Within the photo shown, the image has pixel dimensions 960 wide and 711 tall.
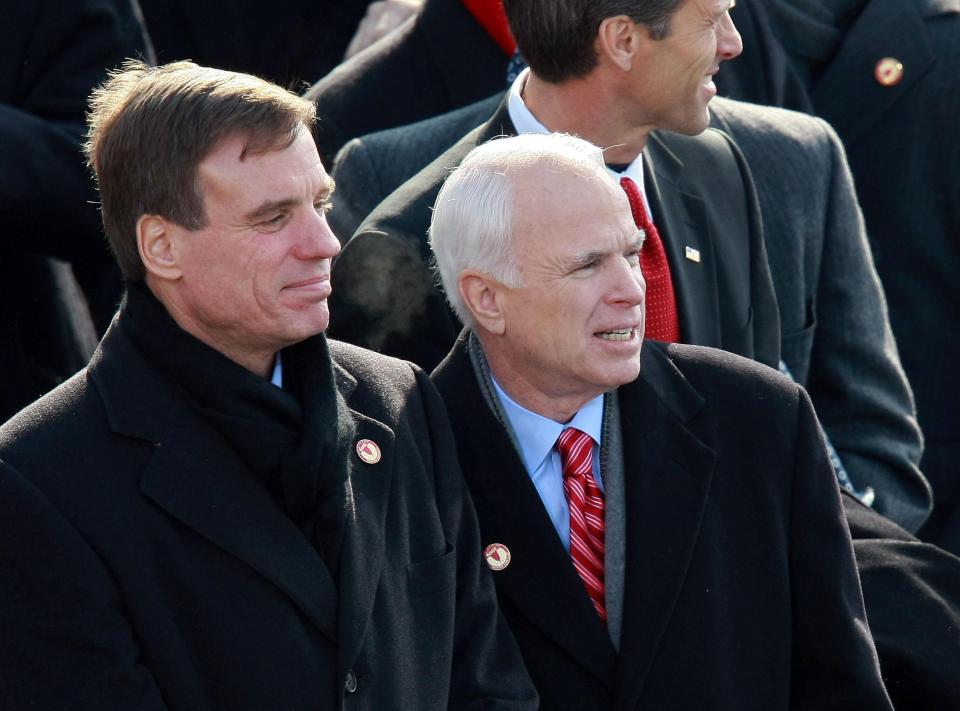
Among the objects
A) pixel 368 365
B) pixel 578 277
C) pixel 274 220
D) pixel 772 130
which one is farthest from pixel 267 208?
pixel 772 130

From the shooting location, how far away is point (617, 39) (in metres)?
4.16

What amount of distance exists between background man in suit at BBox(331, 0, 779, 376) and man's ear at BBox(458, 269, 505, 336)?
0.39 metres

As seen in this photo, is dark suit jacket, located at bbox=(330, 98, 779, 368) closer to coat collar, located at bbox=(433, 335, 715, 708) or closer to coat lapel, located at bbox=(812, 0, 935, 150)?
coat collar, located at bbox=(433, 335, 715, 708)

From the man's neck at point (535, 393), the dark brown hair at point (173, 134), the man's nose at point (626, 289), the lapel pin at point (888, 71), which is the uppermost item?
the dark brown hair at point (173, 134)

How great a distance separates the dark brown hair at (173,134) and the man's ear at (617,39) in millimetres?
1151

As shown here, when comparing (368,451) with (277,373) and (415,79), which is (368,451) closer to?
(277,373)

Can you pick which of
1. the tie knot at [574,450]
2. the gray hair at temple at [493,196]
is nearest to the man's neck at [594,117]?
the gray hair at temple at [493,196]

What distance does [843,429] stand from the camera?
4594 mm

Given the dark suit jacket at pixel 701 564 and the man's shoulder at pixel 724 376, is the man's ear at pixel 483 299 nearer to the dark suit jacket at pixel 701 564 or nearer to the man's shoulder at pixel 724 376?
the dark suit jacket at pixel 701 564

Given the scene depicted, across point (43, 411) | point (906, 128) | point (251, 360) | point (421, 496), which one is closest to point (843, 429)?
point (906, 128)

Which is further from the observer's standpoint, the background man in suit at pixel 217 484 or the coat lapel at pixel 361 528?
the coat lapel at pixel 361 528

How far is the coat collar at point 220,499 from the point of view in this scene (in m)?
3.07

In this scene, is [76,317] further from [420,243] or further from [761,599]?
[761,599]

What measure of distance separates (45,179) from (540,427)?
58.5 inches
